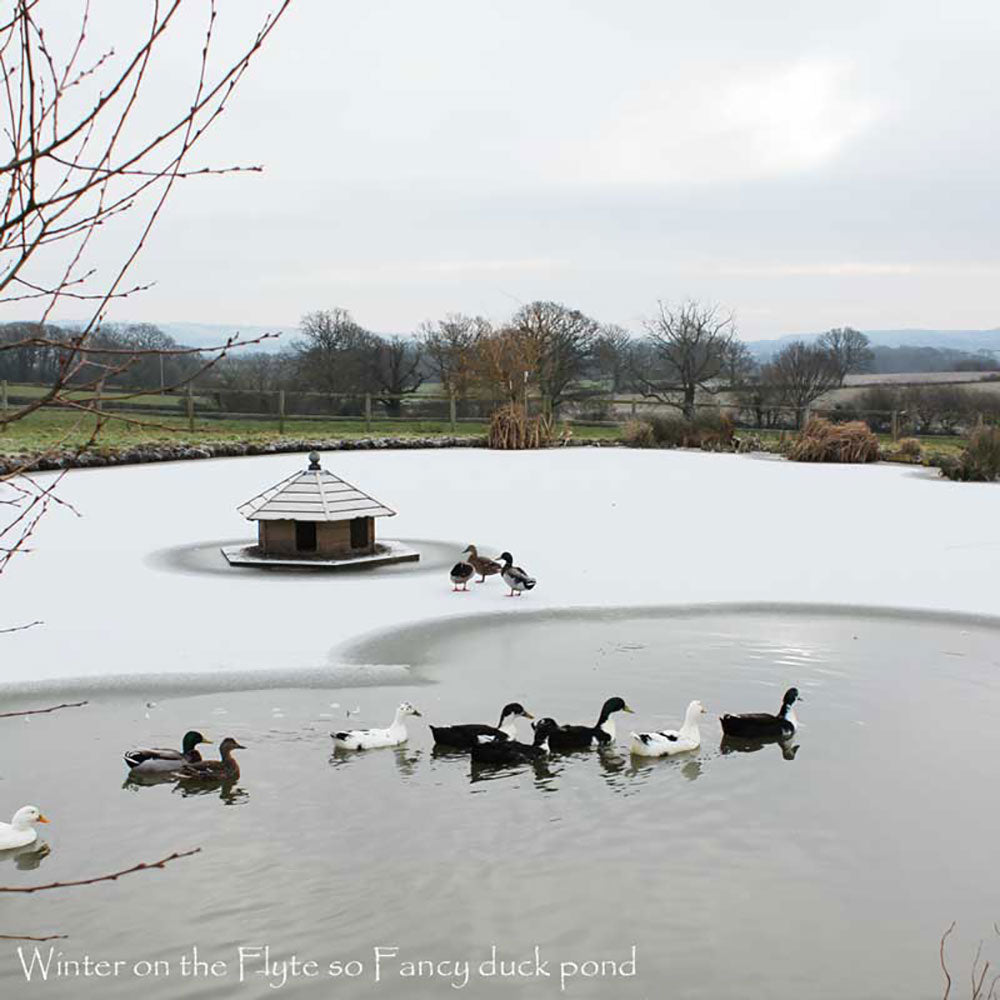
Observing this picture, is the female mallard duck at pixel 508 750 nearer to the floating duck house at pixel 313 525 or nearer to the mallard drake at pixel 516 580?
the mallard drake at pixel 516 580

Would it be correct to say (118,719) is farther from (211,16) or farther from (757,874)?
(211,16)

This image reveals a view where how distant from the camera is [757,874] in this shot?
4410mm

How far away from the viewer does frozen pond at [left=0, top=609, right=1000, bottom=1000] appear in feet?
12.7

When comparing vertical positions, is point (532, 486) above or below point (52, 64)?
below

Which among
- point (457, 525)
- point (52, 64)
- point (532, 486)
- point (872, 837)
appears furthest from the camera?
point (532, 486)

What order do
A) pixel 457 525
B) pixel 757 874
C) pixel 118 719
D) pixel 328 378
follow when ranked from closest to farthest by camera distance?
pixel 757 874 < pixel 118 719 < pixel 457 525 < pixel 328 378

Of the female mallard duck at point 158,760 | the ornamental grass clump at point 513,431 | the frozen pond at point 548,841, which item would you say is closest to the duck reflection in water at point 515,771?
the frozen pond at point 548,841

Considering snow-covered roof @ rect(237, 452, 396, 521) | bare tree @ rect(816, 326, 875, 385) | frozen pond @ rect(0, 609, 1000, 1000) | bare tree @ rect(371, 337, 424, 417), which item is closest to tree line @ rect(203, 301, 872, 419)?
bare tree @ rect(371, 337, 424, 417)

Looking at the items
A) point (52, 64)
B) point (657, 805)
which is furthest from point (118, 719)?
point (52, 64)

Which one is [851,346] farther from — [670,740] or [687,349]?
[670,740]

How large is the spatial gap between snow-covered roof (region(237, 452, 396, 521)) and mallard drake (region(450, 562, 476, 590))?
1543mm

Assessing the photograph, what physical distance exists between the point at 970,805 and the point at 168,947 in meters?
3.52

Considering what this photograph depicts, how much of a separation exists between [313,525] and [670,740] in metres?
6.20

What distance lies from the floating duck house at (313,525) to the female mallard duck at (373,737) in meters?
5.05
